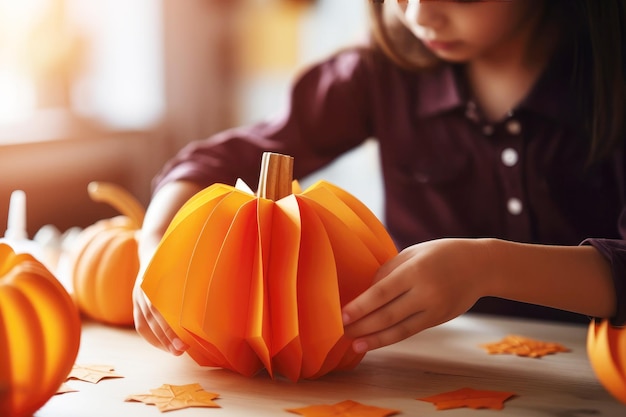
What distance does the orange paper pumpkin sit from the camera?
1.65ft

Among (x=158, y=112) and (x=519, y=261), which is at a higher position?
(x=158, y=112)

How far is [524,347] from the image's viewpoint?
0.72 meters

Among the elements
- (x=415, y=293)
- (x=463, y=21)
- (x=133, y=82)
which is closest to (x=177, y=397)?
(x=415, y=293)

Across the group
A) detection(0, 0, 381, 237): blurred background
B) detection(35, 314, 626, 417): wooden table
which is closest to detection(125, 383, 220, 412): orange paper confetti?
detection(35, 314, 626, 417): wooden table

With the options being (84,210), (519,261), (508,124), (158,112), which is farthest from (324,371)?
(158,112)

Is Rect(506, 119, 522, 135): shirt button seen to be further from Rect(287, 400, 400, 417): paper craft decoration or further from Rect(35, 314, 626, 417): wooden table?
Rect(287, 400, 400, 417): paper craft decoration

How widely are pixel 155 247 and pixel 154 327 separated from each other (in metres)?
0.14

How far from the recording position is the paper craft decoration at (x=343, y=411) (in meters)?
0.53

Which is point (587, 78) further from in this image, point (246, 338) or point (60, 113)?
point (60, 113)

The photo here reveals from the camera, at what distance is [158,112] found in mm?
1978

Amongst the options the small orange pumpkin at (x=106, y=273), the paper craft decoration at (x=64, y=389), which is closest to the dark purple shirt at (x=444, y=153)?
the small orange pumpkin at (x=106, y=273)

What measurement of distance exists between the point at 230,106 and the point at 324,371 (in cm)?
164

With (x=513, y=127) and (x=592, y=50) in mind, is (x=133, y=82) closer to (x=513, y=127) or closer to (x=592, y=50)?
(x=513, y=127)

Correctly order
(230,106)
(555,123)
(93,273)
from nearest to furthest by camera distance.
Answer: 1. (93,273)
2. (555,123)
3. (230,106)
